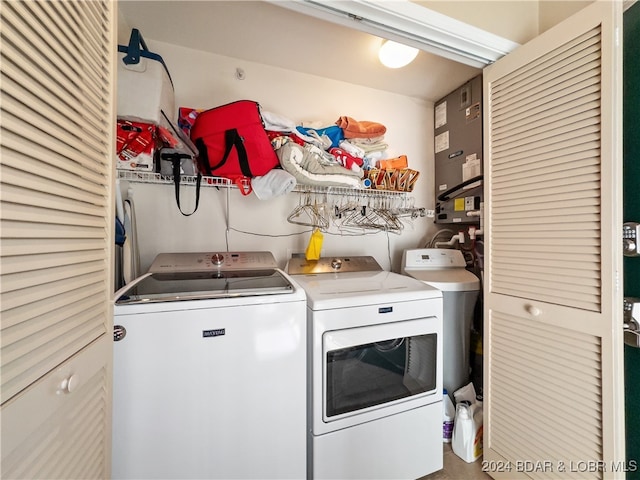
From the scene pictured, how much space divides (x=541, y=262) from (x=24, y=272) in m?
1.73

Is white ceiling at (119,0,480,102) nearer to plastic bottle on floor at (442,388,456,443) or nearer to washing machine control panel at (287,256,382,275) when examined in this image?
washing machine control panel at (287,256,382,275)

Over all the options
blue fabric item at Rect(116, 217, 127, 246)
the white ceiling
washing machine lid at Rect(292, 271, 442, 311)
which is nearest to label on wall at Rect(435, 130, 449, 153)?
the white ceiling

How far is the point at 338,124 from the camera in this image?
5.90 feet

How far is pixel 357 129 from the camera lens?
1.80 meters

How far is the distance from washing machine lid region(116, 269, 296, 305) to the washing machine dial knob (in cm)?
9

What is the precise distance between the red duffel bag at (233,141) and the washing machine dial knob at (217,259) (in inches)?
18.3

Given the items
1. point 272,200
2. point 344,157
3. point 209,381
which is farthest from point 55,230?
point 344,157

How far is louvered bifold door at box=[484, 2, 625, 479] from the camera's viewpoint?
954mm

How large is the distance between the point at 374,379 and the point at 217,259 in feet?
3.60

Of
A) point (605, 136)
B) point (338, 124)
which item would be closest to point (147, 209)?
point (338, 124)

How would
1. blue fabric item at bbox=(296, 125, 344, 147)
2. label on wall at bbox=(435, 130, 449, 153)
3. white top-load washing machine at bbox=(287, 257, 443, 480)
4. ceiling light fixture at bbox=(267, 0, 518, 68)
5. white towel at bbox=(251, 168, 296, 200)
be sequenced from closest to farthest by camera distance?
ceiling light fixture at bbox=(267, 0, 518, 68) < white top-load washing machine at bbox=(287, 257, 443, 480) < white towel at bbox=(251, 168, 296, 200) < blue fabric item at bbox=(296, 125, 344, 147) < label on wall at bbox=(435, 130, 449, 153)

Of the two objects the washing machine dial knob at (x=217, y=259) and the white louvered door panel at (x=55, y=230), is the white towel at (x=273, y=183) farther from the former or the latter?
the white louvered door panel at (x=55, y=230)

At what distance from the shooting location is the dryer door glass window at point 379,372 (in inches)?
47.8

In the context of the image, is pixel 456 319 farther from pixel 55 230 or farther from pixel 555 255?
pixel 55 230
